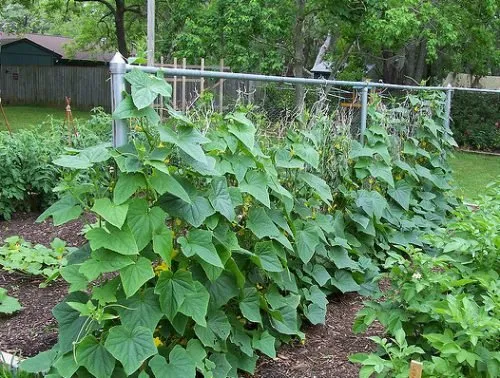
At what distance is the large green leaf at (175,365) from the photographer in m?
2.53

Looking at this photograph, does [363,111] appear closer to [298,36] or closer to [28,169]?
[28,169]

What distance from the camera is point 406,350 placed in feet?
8.31

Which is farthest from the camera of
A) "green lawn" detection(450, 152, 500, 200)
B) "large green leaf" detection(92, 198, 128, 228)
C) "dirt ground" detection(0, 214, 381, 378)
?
"green lawn" detection(450, 152, 500, 200)

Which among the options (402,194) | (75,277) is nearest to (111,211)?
(75,277)

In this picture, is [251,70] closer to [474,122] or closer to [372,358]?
[474,122]

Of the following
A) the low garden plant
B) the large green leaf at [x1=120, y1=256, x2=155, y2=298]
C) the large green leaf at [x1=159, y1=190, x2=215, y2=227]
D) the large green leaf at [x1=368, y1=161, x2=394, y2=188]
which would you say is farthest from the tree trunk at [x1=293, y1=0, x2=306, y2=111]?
the large green leaf at [x1=120, y1=256, x2=155, y2=298]

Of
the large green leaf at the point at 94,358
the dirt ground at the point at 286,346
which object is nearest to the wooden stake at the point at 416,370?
the dirt ground at the point at 286,346

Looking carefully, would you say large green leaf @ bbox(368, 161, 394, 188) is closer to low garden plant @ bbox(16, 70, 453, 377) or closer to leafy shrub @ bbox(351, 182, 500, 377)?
low garden plant @ bbox(16, 70, 453, 377)

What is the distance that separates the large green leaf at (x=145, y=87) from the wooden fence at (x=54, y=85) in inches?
926

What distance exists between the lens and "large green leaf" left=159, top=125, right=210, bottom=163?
103 inches

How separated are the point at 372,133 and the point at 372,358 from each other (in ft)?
9.54

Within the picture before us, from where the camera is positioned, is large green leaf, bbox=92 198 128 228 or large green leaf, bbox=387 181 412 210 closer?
large green leaf, bbox=92 198 128 228

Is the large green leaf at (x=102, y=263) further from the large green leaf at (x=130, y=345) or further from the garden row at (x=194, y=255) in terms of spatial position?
the large green leaf at (x=130, y=345)

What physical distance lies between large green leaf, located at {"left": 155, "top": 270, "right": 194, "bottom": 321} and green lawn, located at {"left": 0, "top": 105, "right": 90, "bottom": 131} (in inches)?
599
